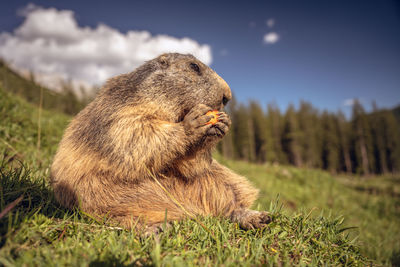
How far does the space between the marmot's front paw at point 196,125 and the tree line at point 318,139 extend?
1849 inches

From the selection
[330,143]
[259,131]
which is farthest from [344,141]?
[259,131]

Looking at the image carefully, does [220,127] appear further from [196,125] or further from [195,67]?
[195,67]

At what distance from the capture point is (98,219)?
2168mm

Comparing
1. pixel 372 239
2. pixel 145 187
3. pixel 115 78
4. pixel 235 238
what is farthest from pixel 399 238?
pixel 115 78

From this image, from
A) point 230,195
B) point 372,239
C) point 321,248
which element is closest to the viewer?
point 321,248

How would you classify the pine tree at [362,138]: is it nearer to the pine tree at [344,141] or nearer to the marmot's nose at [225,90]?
the pine tree at [344,141]

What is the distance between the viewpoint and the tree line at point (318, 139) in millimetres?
51812

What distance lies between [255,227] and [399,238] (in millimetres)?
6914

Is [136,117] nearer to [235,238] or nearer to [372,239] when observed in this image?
[235,238]

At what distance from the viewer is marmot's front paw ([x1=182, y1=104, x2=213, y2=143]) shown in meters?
2.37

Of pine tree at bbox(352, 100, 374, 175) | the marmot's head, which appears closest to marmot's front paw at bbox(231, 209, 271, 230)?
the marmot's head

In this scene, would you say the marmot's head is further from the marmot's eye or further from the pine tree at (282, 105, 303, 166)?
the pine tree at (282, 105, 303, 166)

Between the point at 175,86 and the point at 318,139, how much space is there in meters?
Result: 63.7

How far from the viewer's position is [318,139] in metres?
58.3
